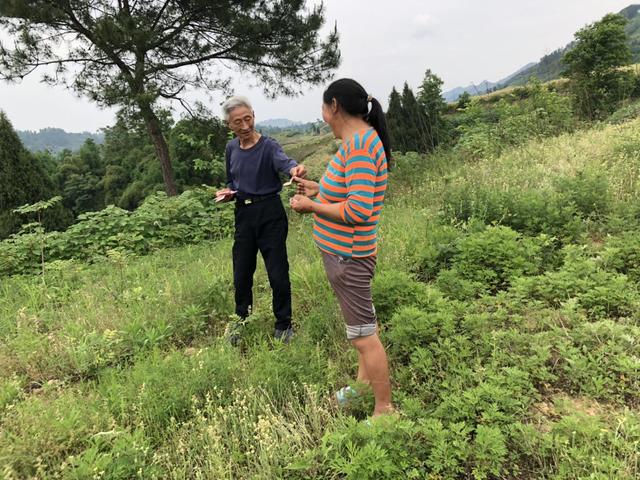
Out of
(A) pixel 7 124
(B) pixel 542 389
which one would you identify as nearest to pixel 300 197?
(B) pixel 542 389

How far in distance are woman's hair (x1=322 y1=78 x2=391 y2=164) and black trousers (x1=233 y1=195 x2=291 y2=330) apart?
1.13 metres

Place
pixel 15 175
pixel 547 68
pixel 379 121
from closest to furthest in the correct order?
pixel 379 121
pixel 15 175
pixel 547 68

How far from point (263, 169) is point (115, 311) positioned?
208cm

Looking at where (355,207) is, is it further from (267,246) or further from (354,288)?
(267,246)

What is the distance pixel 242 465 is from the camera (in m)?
1.89

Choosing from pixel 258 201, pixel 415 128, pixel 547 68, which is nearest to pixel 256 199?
pixel 258 201

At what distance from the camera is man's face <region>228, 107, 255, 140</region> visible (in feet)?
8.90

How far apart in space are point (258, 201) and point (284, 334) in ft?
3.39

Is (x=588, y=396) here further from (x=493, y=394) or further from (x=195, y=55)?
(x=195, y=55)

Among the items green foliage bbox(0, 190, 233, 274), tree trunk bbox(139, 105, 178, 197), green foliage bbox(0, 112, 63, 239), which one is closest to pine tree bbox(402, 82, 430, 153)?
green foliage bbox(0, 190, 233, 274)

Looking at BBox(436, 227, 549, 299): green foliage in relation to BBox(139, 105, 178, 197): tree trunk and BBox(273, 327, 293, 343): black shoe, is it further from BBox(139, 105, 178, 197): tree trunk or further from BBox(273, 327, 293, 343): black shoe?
BBox(139, 105, 178, 197): tree trunk

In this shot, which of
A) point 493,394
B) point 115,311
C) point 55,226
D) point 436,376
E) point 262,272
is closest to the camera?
point 493,394

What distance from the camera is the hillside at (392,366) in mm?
1703

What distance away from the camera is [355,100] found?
72.8 inches
